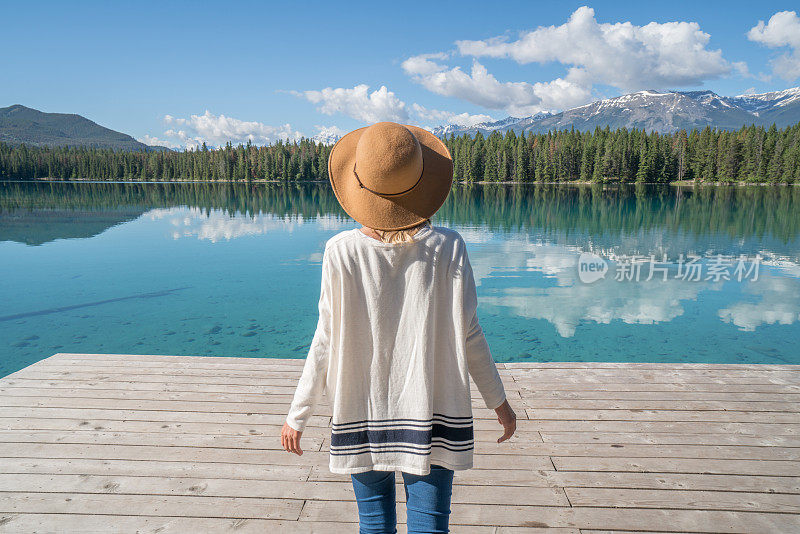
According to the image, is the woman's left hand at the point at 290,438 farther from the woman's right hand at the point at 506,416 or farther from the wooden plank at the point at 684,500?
the wooden plank at the point at 684,500

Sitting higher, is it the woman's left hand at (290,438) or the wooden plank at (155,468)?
the woman's left hand at (290,438)

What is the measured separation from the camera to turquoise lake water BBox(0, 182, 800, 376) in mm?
9492

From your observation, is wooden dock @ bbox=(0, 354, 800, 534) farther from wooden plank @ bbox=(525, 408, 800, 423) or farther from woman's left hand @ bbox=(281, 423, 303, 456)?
woman's left hand @ bbox=(281, 423, 303, 456)

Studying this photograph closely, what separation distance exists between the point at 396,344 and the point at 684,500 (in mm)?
2153

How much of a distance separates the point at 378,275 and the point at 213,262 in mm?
17707

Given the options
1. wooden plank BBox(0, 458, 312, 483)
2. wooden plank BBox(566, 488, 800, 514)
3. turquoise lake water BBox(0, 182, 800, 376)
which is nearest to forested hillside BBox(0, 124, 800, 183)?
turquoise lake water BBox(0, 182, 800, 376)

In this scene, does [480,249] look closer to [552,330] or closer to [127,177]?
[552,330]

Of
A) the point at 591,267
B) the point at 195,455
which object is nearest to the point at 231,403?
the point at 195,455

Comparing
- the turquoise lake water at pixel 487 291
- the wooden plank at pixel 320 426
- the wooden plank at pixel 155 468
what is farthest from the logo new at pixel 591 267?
the wooden plank at pixel 155 468

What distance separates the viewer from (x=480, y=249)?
18984 millimetres

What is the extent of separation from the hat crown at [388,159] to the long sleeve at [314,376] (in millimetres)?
301

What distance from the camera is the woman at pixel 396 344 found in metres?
1.41

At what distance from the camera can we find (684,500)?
2586 millimetres

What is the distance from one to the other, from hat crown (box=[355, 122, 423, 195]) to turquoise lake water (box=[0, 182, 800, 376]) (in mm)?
7803
